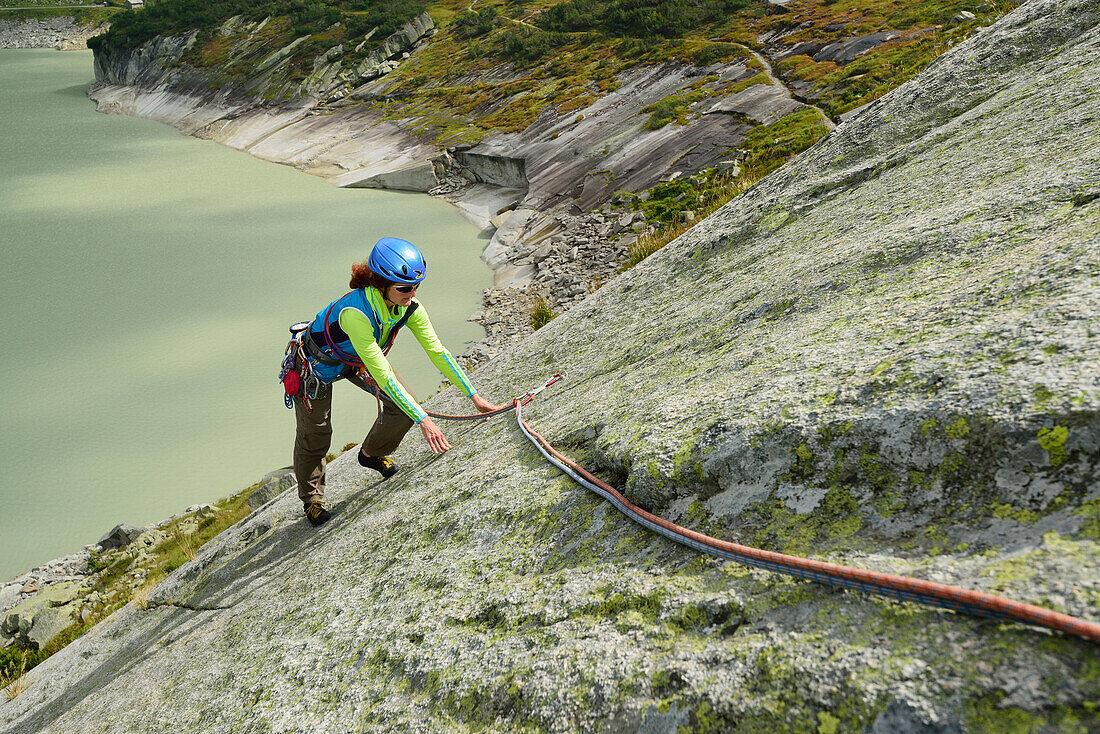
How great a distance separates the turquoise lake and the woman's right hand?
75.8 inches

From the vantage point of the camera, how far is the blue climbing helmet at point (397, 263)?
5.07 m

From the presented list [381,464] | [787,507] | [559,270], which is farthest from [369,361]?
[559,270]

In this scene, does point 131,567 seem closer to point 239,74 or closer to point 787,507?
point 787,507

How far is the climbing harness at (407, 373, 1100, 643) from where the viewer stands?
157 cm

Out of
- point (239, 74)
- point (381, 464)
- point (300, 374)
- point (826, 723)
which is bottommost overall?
point (826, 723)

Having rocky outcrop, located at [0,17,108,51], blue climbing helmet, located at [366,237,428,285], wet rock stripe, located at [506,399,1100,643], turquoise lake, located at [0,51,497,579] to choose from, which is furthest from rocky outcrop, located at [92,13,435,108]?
rocky outcrop, located at [0,17,108,51]

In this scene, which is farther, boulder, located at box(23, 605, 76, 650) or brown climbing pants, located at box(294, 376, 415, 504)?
boulder, located at box(23, 605, 76, 650)

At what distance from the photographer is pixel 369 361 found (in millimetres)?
5172

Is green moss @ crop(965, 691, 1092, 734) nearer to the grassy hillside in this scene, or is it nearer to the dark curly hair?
the dark curly hair

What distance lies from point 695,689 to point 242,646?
3.75 m

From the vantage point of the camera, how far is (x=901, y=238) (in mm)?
3918

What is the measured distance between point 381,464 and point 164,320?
2363 centimetres

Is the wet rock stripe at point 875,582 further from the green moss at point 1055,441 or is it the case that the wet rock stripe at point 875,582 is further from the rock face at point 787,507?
the green moss at point 1055,441

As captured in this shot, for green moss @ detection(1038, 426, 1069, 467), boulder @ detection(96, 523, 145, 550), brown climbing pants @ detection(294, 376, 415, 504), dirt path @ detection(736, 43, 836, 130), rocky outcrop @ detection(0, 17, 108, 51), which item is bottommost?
green moss @ detection(1038, 426, 1069, 467)
